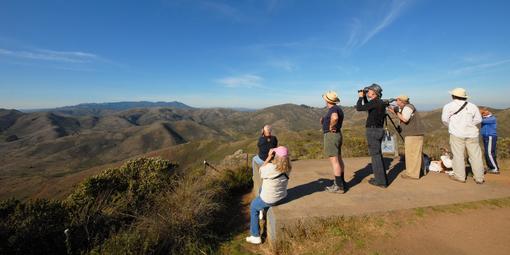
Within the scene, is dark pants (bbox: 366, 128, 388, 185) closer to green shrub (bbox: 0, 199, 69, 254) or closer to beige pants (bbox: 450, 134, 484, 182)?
beige pants (bbox: 450, 134, 484, 182)

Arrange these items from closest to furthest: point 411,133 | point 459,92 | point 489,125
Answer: point 459,92
point 411,133
point 489,125

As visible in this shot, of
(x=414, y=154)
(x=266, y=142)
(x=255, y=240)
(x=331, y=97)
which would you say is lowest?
(x=255, y=240)

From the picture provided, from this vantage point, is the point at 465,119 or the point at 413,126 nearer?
the point at 465,119

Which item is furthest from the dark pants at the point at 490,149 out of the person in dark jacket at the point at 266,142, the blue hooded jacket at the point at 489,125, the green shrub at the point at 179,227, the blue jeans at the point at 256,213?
the green shrub at the point at 179,227

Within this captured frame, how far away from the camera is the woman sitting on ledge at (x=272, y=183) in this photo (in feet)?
13.6

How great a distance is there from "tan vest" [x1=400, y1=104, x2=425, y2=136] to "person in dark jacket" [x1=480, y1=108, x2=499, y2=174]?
2033mm

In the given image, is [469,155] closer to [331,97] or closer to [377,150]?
[377,150]

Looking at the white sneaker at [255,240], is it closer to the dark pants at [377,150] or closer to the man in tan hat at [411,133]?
the dark pants at [377,150]

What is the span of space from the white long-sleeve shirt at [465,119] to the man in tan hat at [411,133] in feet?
1.80

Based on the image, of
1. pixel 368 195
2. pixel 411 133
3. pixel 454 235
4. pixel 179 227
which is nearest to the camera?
pixel 454 235

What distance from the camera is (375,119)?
4.99m

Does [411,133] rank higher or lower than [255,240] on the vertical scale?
higher

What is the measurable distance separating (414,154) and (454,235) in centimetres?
224

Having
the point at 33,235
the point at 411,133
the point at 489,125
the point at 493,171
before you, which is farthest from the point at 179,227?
the point at 489,125
